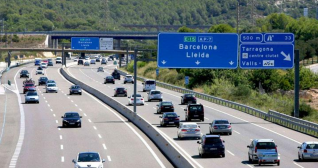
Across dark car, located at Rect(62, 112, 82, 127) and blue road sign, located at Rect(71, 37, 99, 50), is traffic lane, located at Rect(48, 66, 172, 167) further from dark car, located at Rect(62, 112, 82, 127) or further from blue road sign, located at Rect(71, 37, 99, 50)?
blue road sign, located at Rect(71, 37, 99, 50)

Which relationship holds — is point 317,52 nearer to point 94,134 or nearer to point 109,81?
point 109,81

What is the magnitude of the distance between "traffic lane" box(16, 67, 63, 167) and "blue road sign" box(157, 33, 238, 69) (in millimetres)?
10073

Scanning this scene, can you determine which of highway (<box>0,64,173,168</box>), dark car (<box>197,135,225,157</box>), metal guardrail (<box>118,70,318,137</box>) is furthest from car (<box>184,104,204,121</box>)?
dark car (<box>197,135,225,157</box>)

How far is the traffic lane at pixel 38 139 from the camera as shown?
34.3m

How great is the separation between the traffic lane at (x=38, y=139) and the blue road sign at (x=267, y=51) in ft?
51.0

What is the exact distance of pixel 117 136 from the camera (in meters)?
45.4

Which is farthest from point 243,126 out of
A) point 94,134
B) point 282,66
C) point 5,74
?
point 5,74

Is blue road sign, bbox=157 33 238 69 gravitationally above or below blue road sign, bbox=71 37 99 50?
below

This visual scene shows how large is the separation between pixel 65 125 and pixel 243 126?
44.4ft

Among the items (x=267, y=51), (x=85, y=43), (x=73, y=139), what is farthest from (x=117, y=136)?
(x=85, y=43)

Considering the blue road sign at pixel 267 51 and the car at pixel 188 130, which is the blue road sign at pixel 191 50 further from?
the car at pixel 188 130

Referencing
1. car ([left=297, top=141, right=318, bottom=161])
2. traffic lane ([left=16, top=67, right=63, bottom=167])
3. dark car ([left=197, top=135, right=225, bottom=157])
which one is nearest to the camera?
car ([left=297, top=141, right=318, bottom=161])

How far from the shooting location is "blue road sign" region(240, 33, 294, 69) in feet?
168

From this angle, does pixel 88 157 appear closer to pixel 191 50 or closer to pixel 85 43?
pixel 191 50
